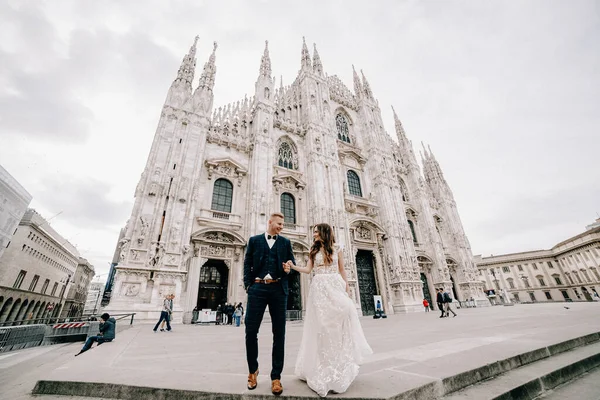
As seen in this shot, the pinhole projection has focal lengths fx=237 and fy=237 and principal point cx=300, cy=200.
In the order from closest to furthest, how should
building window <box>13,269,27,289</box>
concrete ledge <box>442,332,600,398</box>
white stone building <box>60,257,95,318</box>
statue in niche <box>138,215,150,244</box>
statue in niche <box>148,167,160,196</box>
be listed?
concrete ledge <box>442,332,600,398</box>, statue in niche <box>138,215,150,244</box>, statue in niche <box>148,167,160,196</box>, building window <box>13,269,27,289</box>, white stone building <box>60,257,95,318</box>

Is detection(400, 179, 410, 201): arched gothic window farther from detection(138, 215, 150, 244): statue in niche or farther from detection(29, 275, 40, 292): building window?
detection(29, 275, 40, 292): building window

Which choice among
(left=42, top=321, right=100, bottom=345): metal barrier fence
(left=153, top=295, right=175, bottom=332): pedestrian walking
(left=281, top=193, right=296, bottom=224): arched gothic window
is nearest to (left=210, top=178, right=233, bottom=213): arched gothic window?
(left=281, top=193, right=296, bottom=224): arched gothic window

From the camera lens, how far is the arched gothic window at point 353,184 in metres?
22.7

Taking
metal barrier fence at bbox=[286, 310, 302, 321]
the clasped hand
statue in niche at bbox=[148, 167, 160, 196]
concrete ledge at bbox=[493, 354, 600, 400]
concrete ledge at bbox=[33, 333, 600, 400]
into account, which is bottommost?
concrete ledge at bbox=[493, 354, 600, 400]

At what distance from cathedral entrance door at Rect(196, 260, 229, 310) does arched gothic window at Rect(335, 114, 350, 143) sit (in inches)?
687

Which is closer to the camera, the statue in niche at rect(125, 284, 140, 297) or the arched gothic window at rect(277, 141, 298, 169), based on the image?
the statue in niche at rect(125, 284, 140, 297)

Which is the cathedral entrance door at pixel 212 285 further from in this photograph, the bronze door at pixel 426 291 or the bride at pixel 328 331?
the bronze door at pixel 426 291

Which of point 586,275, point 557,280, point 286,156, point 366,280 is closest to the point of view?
point 366,280

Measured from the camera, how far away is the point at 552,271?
47.7m

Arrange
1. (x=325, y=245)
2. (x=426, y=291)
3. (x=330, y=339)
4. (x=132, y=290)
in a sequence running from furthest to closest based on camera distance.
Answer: (x=426, y=291), (x=132, y=290), (x=325, y=245), (x=330, y=339)

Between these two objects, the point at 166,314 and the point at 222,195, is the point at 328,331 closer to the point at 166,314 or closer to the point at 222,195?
the point at 166,314

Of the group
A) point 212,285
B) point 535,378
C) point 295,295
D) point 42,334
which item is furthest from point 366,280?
point 42,334

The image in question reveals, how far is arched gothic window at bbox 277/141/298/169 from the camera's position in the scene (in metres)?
19.9

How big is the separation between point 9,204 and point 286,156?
51.3 ft
